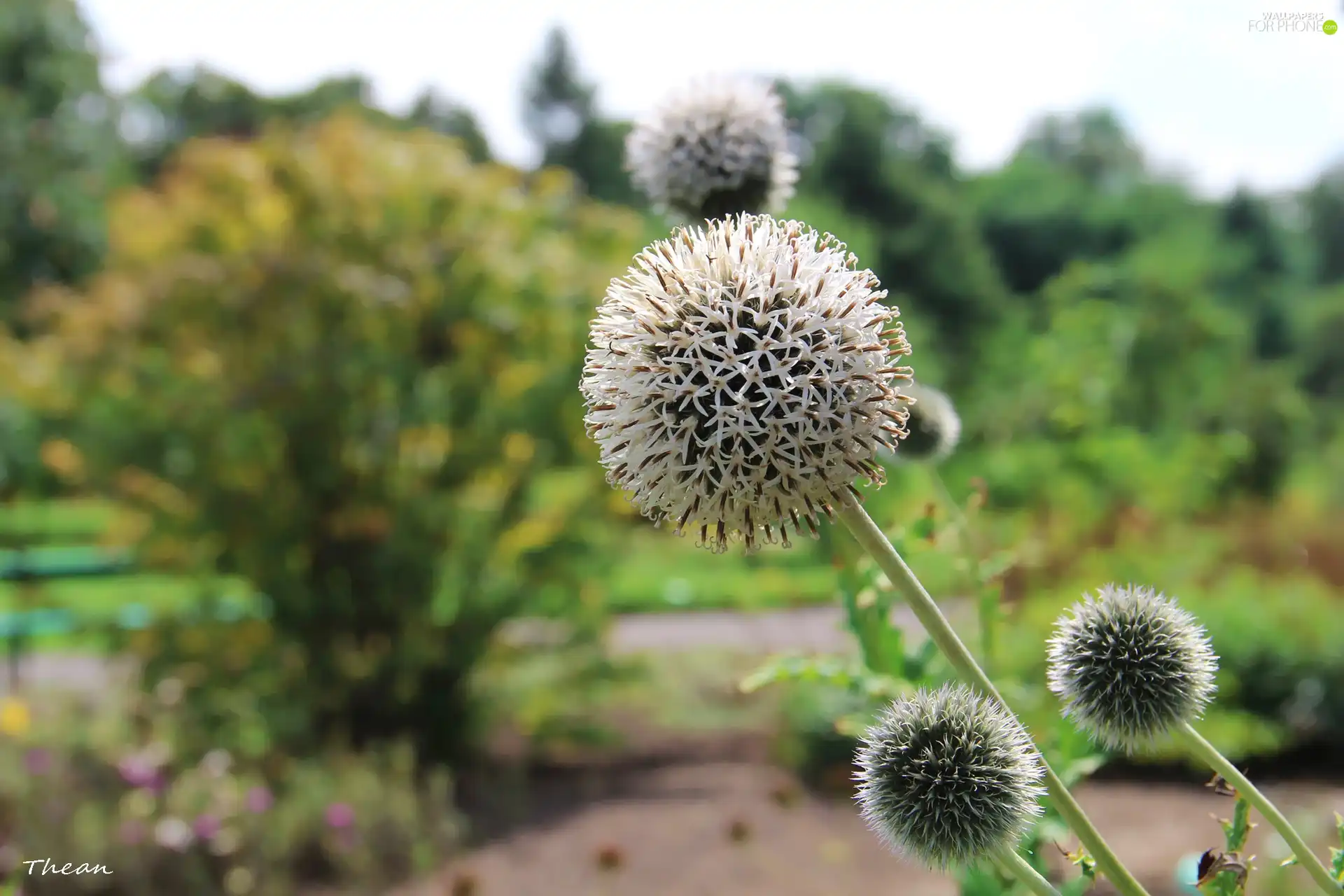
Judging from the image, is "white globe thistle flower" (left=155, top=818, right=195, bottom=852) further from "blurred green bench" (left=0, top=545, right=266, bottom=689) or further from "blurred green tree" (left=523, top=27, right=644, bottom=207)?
"blurred green tree" (left=523, top=27, right=644, bottom=207)

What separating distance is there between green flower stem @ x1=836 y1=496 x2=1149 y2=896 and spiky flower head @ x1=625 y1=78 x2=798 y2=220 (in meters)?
1.73

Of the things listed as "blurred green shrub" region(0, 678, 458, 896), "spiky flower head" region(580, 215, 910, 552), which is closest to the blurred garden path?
"blurred green shrub" region(0, 678, 458, 896)

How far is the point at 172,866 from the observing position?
625 cm

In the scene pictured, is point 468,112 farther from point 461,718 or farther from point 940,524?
point 940,524

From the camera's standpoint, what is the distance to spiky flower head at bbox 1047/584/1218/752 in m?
1.96

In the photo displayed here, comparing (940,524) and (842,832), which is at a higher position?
(940,524)

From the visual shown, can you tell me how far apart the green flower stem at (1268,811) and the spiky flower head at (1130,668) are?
0.63 ft

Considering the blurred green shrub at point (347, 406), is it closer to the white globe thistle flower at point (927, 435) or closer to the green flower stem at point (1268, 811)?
the white globe thistle flower at point (927, 435)

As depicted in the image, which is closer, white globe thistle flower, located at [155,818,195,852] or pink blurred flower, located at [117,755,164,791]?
white globe thistle flower, located at [155,818,195,852]

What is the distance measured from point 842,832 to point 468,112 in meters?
27.7

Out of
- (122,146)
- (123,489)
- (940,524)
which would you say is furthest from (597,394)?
(122,146)

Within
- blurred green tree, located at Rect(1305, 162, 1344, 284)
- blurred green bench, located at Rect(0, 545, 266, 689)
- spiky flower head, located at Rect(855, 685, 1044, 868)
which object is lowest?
spiky flower head, located at Rect(855, 685, 1044, 868)

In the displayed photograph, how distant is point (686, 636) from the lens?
15.0 m

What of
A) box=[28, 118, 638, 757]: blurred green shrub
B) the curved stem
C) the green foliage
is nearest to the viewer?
the curved stem
